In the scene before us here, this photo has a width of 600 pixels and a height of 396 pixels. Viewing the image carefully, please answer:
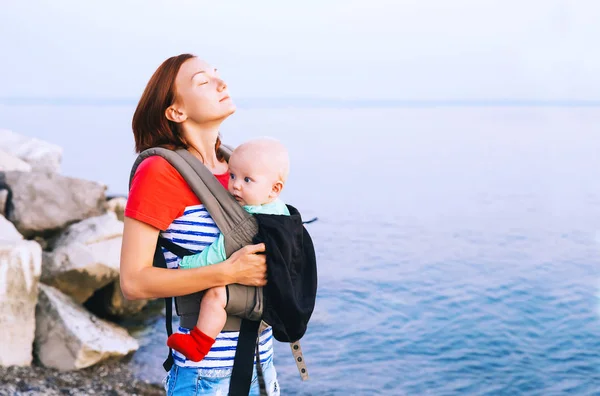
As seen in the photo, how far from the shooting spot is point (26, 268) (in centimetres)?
596

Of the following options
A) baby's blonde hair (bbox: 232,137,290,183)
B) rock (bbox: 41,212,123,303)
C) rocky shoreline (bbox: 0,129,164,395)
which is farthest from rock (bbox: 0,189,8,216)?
baby's blonde hair (bbox: 232,137,290,183)

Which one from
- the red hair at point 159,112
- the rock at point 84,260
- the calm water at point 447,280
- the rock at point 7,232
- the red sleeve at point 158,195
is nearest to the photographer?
the red sleeve at point 158,195

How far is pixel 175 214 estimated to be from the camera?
214 centimetres

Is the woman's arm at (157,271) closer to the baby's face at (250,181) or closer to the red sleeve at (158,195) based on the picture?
the red sleeve at (158,195)

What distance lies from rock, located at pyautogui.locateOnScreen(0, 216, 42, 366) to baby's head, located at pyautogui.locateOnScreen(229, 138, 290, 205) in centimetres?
418

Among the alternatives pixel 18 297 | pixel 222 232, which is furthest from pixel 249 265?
pixel 18 297

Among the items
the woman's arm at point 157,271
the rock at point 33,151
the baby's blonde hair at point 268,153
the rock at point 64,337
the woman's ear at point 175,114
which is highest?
the woman's ear at point 175,114

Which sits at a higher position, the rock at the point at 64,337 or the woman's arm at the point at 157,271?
the woman's arm at the point at 157,271

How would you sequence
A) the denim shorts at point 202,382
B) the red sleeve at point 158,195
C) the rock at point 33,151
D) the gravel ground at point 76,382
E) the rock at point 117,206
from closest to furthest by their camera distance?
1. the red sleeve at point 158,195
2. the denim shorts at point 202,382
3. the gravel ground at point 76,382
4. the rock at point 117,206
5. the rock at point 33,151

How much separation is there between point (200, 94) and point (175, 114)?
112 mm

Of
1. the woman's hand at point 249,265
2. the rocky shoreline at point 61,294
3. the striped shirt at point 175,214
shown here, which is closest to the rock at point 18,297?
the rocky shoreline at point 61,294

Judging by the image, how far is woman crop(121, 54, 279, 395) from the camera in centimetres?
211

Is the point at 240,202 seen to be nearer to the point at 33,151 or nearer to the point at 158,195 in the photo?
the point at 158,195

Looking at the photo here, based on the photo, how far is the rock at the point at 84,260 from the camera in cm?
712
